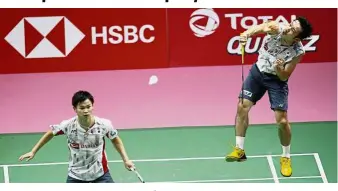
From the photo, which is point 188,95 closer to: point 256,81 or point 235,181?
point 235,181

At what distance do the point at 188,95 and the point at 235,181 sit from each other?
6.28 ft

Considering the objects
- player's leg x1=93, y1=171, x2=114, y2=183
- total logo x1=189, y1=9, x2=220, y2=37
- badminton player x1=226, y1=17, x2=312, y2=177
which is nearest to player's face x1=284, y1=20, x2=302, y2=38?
badminton player x1=226, y1=17, x2=312, y2=177

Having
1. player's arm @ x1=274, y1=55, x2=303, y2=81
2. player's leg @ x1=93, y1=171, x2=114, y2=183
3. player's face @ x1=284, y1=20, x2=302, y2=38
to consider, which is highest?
player's face @ x1=284, y1=20, x2=302, y2=38

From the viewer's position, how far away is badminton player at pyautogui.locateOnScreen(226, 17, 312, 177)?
9.71 meters

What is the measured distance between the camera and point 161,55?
514 inches

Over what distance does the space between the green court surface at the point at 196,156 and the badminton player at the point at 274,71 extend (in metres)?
1.37

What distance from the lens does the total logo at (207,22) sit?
1297cm

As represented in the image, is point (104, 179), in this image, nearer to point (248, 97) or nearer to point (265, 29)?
point (248, 97)

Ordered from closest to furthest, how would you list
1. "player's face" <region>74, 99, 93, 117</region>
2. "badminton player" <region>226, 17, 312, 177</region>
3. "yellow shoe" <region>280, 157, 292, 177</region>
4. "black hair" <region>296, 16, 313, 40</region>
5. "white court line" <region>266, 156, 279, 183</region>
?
"player's face" <region>74, 99, 93, 117</region> → "black hair" <region>296, 16, 313, 40</region> → "badminton player" <region>226, 17, 312, 177</region> → "yellow shoe" <region>280, 157, 292, 177</region> → "white court line" <region>266, 156, 279, 183</region>

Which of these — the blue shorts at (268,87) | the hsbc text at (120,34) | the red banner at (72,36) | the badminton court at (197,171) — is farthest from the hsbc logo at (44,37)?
the blue shorts at (268,87)

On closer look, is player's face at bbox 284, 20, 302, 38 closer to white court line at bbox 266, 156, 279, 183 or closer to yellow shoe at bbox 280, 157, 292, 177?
yellow shoe at bbox 280, 157, 292, 177

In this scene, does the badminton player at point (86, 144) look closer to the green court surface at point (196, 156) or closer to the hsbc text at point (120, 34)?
the green court surface at point (196, 156)

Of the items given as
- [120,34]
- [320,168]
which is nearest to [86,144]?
[320,168]
